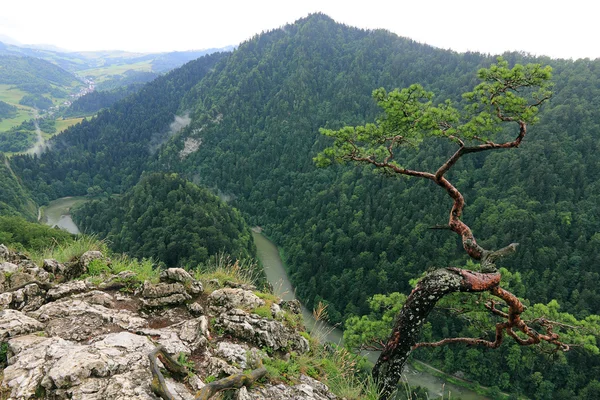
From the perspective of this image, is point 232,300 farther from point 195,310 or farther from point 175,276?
point 175,276

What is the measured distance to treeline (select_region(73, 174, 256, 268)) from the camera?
6944cm

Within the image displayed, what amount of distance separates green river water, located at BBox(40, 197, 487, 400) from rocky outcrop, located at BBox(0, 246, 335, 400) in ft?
5.29

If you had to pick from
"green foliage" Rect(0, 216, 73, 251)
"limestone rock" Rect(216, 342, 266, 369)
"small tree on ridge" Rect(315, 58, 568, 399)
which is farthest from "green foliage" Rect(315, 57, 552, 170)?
"green foliage" Rect(0, 216, 73, 251)

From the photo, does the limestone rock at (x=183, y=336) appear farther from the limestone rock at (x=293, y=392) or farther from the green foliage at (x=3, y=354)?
the green foliage at (x=3, y=354)

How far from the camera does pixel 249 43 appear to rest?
198500 millimetres

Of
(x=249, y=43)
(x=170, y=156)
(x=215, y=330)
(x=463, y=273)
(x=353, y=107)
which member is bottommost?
(x=170, y=156)

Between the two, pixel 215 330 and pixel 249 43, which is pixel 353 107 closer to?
pixel 249 43

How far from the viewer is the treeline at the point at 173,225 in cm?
6944

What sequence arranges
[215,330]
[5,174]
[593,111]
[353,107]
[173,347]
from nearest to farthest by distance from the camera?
[173,347], [215,330], [593,111], [5,174], [353,107]

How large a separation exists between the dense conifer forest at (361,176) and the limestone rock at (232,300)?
7557 millimetres

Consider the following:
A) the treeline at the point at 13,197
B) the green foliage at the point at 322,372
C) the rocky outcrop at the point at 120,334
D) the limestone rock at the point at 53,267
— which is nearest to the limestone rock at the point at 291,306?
the rocky outcrop at the point at 120,334

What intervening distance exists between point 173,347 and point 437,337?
74.5 meters

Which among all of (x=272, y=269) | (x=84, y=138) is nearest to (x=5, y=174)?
(x=84, y=138)

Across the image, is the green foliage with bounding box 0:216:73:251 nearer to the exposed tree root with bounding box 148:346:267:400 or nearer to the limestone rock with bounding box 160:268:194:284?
the limestone rock with bounding box 160:268:194:284
